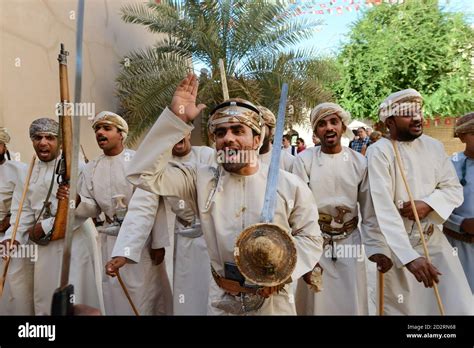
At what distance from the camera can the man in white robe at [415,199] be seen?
10.2 feet

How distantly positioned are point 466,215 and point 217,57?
641cm

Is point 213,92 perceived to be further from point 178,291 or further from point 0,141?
point 178,291

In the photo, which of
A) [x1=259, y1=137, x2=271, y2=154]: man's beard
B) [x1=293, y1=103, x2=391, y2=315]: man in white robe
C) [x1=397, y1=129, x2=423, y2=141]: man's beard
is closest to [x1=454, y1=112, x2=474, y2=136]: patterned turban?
[x1=397, y1=129, x2=423, y2=141]: man's beard

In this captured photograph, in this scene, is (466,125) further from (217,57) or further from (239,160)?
(217,57)

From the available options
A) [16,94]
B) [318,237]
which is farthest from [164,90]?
[318,237]

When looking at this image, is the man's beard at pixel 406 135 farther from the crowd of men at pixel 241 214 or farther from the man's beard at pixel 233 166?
the man's beard at pixel 233 166

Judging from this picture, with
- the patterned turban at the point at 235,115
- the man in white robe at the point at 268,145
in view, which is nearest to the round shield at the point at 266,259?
the patterned turban at the point at 235,115

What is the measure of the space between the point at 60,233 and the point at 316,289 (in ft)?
6.74

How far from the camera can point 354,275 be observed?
11.4 feet

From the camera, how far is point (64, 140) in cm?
293

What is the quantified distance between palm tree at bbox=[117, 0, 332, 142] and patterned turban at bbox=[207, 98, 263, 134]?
598 cm

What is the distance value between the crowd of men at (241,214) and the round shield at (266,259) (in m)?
0.17

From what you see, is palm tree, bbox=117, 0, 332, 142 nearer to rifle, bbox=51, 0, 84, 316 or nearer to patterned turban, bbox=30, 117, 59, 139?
patterned turban, bbox=30, 117, 59, 139

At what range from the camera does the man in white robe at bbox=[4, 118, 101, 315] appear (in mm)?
3576
